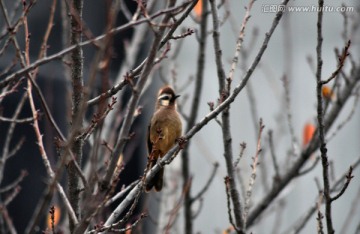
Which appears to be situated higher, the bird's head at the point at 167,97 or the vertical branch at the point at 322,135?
the bird's head at the point at 167,97

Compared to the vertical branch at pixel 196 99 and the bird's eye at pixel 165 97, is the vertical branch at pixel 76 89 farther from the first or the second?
the bird's eye at pixel 165 97

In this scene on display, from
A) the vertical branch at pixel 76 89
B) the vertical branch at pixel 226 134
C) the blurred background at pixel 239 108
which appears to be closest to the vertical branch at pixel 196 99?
the vertical branch at pixel 226 134

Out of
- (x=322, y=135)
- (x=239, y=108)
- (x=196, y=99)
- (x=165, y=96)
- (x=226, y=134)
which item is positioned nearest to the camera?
(x=322, y=135)

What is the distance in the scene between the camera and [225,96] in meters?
3.99

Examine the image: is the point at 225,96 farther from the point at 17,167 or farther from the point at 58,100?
the point at 58,100

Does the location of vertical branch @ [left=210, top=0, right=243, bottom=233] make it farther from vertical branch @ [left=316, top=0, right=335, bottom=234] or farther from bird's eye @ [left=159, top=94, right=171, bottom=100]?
bird's eye @ [left=159, top=94, right=171, bottom=100]

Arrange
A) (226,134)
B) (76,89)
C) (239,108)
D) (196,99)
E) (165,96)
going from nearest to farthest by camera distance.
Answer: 1. (76,89)
2. (226,134)
3. (196,99)
4. (165,96)
5. (239,108)

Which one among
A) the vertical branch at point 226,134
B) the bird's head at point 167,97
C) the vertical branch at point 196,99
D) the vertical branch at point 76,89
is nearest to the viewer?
the vertical branch at point 76,89

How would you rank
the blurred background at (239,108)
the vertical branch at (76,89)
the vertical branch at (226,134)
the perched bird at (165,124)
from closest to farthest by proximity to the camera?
the vertical branch at (76,89), the vertical branch at (226,134), the perched bird at (165,124), the blurred background at (239,108)

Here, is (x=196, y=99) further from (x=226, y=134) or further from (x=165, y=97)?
(x=226, y=134)

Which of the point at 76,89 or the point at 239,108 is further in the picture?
the point at 239,108

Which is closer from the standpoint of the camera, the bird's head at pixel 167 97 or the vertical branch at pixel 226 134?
the vertical branch at pixel 226 134

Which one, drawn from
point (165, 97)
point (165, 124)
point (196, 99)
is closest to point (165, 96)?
point (165, 97)

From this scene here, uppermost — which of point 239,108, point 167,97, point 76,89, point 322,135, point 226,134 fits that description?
point 239,108
